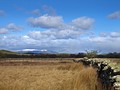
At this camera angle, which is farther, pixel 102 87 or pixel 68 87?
pixel 68 87

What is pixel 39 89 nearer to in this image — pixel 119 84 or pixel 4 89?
pixel 4 89

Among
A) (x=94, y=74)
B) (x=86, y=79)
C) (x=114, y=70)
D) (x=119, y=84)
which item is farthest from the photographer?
(x=94, y=74)

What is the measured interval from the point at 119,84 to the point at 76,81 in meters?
4.79

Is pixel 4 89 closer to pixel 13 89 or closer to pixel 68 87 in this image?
pixel 13 89

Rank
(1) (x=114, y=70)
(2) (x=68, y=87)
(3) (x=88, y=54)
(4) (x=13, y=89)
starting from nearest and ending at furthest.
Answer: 1. (1) (x=114, y=70)
2. (4) (x=13, y=89)
3. (2) (x=68, y=87)
4. (3) (x=88, y=54)

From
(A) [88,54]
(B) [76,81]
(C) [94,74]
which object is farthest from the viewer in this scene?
(A) [88,54]

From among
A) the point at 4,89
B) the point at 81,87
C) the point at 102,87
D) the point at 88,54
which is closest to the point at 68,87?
the point at 81,87

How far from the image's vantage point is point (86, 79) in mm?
14703

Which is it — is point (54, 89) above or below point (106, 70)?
below

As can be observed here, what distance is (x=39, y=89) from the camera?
12.7 metres

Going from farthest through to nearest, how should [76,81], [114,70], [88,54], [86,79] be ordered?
[88,54] → [86,79] → [76,81] → [114,70]

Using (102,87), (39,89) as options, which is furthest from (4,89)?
(102,87)

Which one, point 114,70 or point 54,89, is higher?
point 114,70

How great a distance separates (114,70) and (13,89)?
3724 mm
